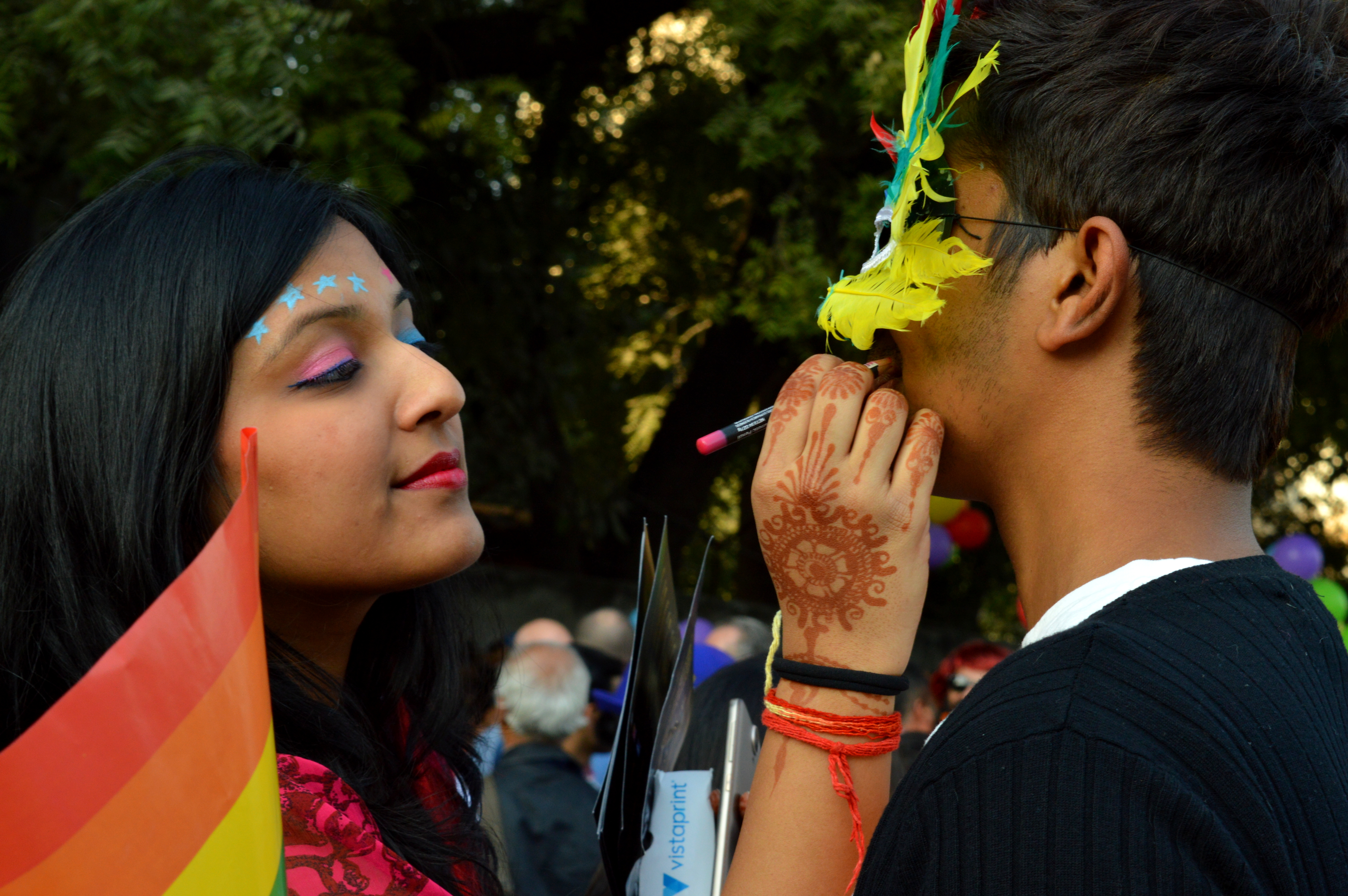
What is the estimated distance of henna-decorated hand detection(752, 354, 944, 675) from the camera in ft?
4.63

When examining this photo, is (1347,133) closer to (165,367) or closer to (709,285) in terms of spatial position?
(165,367)

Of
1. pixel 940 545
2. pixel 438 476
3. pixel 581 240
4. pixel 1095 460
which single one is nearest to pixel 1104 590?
pixel 1095 460

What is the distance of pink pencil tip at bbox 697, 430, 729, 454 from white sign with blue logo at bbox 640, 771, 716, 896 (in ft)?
1.73

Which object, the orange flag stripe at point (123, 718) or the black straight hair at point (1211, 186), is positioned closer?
the orange flag stripe at point (123, 718)

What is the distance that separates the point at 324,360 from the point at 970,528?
866 centimetres

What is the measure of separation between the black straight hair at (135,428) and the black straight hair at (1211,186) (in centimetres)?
109

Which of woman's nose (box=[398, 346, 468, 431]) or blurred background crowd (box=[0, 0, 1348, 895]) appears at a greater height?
woman's nose (box=[398, 346, 468, 431])

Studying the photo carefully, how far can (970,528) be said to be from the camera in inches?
381

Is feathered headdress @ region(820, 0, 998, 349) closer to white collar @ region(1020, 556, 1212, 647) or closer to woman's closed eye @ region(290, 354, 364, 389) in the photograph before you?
white collar @ region(1020, 556, 1212, 647)

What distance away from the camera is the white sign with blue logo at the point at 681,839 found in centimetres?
171

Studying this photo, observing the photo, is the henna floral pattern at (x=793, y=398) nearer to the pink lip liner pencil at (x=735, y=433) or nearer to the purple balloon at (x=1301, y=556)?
the pink lip liner pencil at (x=735, y=433)

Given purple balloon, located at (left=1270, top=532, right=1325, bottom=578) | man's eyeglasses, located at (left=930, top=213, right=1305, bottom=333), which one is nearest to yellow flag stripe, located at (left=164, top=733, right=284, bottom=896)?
man's eyeglasses, located at (left=930, top=213, right=1305, bottom=333)

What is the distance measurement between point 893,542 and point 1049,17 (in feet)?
2.31

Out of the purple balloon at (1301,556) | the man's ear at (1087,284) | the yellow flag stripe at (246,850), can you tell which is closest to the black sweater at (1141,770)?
the man's ear at (1087,284)
